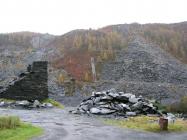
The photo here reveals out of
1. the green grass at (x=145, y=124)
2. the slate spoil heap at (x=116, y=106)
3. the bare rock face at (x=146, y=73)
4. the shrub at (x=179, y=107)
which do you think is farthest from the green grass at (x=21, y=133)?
the bare rock face at (x=146, y=73)

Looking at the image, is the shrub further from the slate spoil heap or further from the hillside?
the hillside

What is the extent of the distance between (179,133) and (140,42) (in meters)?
53.3

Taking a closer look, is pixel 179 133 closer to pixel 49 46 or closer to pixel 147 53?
pixel 147 53

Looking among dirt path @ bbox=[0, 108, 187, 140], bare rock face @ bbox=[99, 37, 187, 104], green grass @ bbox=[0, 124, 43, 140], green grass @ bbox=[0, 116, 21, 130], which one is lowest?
dirt path @ bbox=[0, 108, 187, 140]

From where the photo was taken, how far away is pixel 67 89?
5481 cm

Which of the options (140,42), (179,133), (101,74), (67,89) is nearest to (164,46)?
(140,42)

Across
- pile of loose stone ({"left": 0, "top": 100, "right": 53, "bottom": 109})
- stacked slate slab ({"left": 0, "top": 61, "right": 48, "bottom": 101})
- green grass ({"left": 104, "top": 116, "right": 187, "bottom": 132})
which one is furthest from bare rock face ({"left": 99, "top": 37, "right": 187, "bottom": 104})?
green grass ({"left": 104, "top": 116, "right": 187, "bottom": 132})

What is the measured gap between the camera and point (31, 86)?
44188 mm

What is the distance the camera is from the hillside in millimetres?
56287

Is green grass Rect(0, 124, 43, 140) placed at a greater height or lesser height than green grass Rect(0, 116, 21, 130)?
lesser

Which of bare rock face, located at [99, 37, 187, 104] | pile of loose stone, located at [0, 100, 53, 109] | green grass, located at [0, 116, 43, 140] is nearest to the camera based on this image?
green grass, located at [0, 116, 43, 140]

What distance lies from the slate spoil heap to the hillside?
14.4m

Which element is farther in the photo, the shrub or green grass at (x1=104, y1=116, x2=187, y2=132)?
the shrub

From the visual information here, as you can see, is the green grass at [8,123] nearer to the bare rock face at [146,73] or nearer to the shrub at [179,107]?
the shrub at [179,107]
